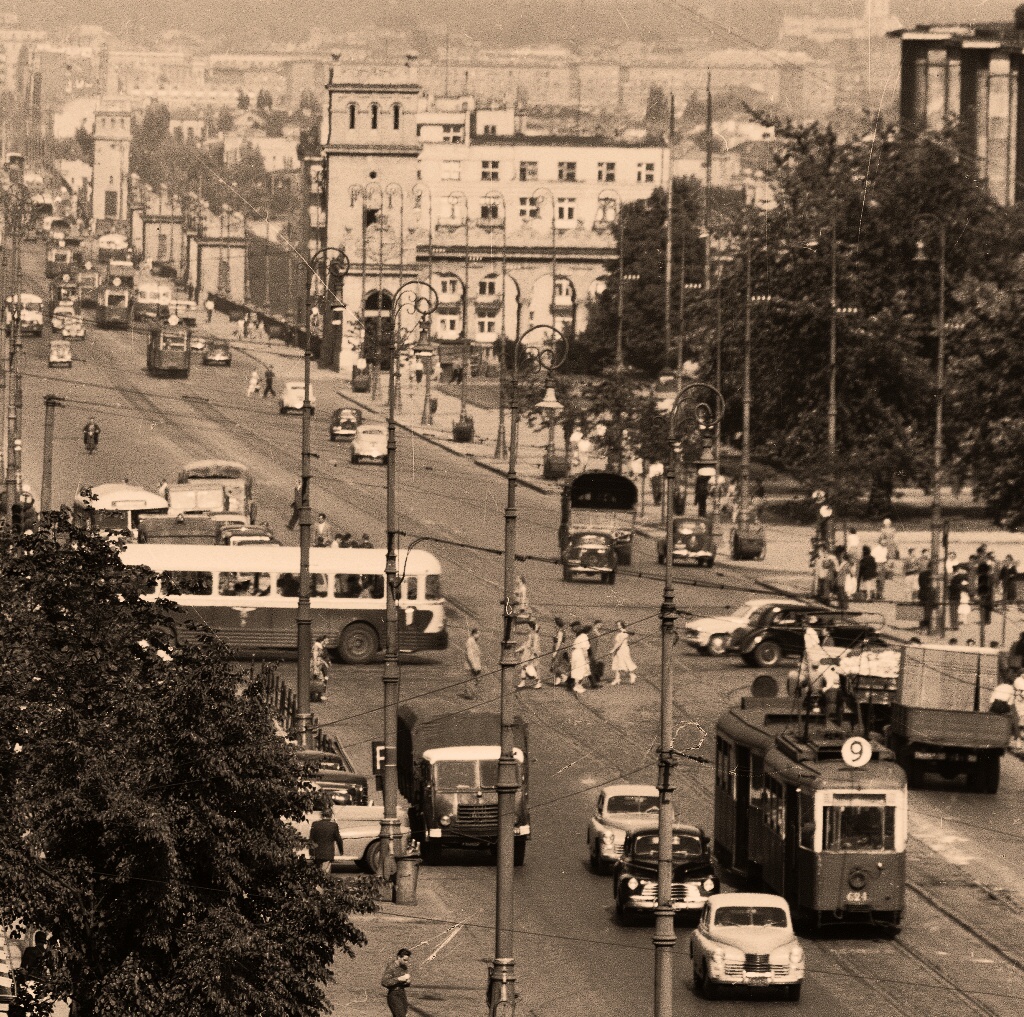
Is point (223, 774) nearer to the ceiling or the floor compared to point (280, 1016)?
nearer to the ceiling

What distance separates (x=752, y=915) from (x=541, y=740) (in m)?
15.8

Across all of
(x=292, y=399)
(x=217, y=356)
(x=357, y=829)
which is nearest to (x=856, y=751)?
(x=357, y=829)

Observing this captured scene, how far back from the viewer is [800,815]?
34.9 metres

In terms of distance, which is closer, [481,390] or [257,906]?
[257,906]

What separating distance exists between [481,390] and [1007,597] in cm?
5970

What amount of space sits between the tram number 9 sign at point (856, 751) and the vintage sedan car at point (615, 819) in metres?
3.64

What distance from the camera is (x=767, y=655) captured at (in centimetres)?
5341

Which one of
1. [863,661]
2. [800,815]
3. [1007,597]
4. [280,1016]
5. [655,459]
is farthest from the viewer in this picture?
[655,459]

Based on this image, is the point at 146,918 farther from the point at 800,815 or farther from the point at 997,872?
the point at 997,872

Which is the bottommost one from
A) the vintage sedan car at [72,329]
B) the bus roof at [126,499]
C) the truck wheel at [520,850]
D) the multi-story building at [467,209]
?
the truck wheel at [520,850]

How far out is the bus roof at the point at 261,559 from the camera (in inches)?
2178

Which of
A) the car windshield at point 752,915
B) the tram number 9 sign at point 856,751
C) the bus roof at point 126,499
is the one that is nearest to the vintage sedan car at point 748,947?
the car windshield at point 752,915

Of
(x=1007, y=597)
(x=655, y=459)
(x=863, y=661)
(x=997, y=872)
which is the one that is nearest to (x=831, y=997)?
(x=997, y=872)

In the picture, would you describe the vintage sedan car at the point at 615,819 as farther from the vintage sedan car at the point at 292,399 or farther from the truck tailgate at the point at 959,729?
the vintage sedan car at the point at 292,399
